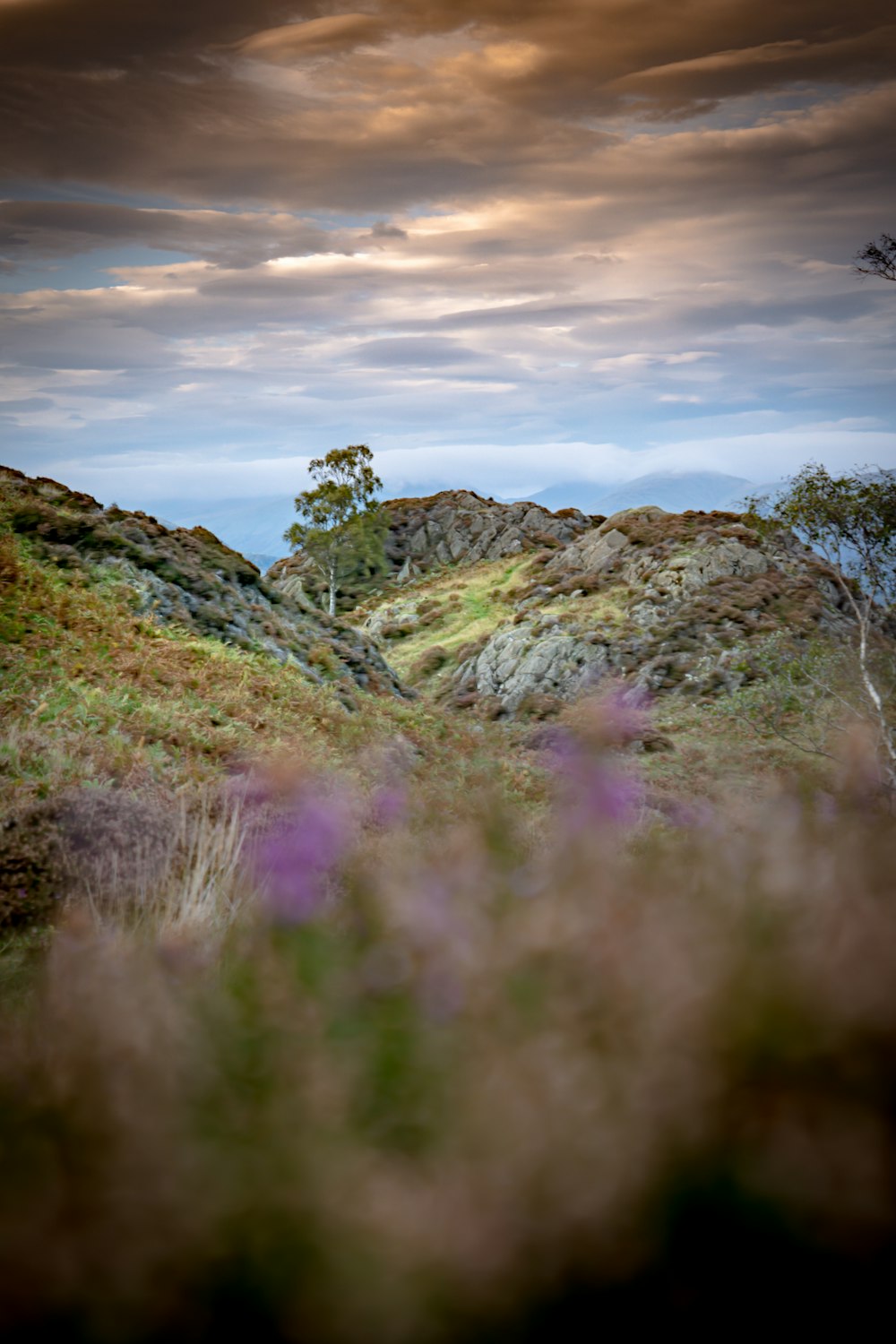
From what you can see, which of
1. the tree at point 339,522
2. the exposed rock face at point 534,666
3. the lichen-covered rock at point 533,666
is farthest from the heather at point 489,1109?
the tree at point 339,522

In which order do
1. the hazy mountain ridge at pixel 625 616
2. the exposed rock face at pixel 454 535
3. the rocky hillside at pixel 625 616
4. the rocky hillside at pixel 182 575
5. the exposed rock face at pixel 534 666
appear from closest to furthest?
1. the rocky hillside at pixel 182 575
2. the hazy mountain ridge at pixel 625 616
3. the rocky hillside at pixel 625 616
4. the exposed rock face at pixel 534 666
5. the exposed rock face at pixel 454 535

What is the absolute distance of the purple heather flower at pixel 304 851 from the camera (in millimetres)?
3975

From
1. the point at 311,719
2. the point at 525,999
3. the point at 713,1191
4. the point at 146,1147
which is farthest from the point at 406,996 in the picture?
the point at 311,719

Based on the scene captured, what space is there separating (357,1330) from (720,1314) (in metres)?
0.62

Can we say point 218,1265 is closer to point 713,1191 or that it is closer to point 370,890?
point 713,1191

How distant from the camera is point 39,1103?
1.95 meters

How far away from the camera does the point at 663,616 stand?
33.8 m

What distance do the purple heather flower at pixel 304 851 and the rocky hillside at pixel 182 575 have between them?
973 centimetres

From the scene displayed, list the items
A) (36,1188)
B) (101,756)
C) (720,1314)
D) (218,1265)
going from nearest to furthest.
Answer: (720,1314) < (218,1265) < (36,1188) < (101,756)

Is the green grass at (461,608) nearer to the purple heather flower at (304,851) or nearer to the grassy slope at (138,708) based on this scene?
the grassy slope at (138,708)

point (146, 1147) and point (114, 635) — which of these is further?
point (114, 635)

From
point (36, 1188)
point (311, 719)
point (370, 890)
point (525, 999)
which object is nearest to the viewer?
point (36, 1188)

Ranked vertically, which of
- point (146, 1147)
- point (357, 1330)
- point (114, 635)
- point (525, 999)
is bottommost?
point (357, 1330)

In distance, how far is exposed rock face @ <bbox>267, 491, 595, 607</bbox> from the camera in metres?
55.7
